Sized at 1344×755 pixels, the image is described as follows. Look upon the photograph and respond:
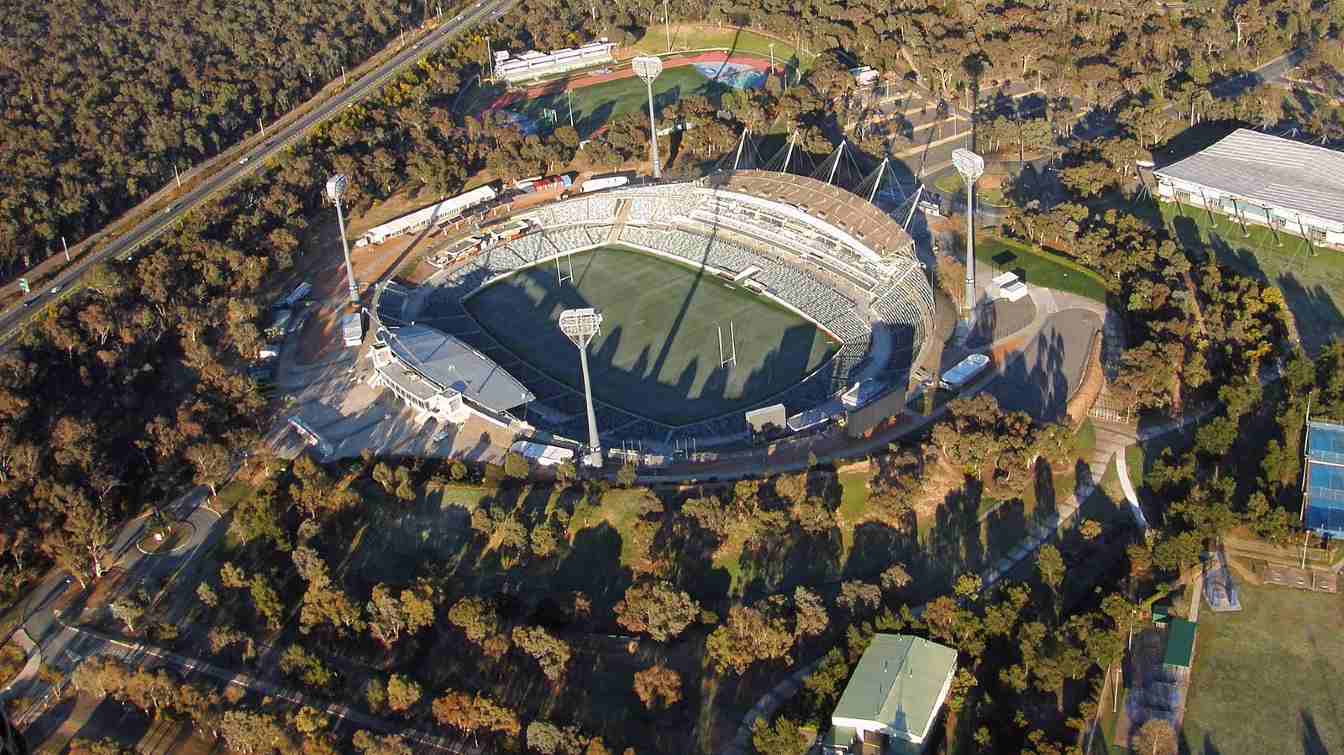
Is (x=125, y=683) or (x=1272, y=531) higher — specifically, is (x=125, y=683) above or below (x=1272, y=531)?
below

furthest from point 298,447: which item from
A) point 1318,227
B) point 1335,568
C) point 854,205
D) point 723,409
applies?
point 1318,227

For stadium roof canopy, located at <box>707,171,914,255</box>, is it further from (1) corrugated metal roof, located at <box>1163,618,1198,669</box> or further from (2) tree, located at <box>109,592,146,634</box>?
(2) tree, located at <box>109,592,146,634</box>

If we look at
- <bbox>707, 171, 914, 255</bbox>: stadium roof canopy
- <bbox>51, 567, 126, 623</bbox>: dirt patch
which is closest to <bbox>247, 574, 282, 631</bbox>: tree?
<bbox>51, 567, 126, 623</bbox>: dirt patch

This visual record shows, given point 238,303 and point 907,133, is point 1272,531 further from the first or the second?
point 238,303

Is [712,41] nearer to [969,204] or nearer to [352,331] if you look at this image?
[969,204]

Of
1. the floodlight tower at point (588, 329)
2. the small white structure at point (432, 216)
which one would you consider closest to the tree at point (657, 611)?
the floodlight tower at point (588, 329)

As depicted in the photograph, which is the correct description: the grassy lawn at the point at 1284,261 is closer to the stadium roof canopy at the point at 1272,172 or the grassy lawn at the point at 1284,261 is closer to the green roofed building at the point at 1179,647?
the stadium roof canopy at the point at 1272,172
